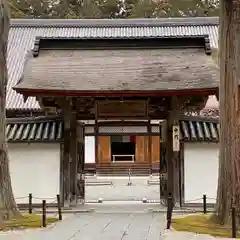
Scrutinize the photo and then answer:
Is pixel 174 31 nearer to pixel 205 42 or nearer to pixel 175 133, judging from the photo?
pixel 205 42

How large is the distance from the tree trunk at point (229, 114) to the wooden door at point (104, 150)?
25270 millimetres

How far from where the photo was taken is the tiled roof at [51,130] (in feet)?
56.1

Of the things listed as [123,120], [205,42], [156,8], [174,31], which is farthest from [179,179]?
[156,8]

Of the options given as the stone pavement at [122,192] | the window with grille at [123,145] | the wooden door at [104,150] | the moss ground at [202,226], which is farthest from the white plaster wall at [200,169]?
the window with grille at [123,145]

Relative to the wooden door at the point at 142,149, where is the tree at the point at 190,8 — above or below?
above

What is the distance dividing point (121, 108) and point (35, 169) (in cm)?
340

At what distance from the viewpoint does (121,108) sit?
1769cm

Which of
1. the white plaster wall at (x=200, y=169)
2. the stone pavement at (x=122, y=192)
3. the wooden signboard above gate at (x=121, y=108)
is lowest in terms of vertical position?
the stone pavement at (x=122, y=192)

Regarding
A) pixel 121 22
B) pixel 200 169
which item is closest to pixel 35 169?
pixel 200 169

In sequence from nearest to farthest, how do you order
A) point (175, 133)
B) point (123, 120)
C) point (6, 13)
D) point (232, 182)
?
point (232, 182) < point (6, 13) < point (175, 133) < point (123, 120)

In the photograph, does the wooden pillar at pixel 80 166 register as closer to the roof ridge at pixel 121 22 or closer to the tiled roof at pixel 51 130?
the tiled roof at pixel 51 130

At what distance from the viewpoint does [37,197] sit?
55.7 ft

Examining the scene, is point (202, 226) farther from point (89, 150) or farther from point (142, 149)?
point (142, 149)

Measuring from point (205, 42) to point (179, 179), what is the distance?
5201mm
